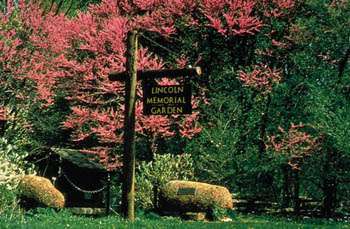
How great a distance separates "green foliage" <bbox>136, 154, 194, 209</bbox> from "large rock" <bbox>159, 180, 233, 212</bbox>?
95cm

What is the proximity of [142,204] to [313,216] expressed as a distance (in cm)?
678

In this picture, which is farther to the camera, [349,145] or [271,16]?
[271,16]

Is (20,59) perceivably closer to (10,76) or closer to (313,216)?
(10,76)

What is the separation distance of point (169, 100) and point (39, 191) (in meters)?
11.8

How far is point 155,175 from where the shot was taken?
72.1 feet

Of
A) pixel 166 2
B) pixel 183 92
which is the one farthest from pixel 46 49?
pixel 183 92

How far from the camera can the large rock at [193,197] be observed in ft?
65.5

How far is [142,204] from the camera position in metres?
21.6

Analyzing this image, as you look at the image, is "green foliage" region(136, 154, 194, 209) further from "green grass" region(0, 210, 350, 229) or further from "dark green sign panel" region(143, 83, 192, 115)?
"dark green sign panel" region(143, 83, 192, 115)

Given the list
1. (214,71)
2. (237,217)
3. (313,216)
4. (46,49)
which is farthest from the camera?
(46,49)

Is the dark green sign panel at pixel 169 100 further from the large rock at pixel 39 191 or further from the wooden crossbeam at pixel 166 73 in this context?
the large rock at pixel 39 191

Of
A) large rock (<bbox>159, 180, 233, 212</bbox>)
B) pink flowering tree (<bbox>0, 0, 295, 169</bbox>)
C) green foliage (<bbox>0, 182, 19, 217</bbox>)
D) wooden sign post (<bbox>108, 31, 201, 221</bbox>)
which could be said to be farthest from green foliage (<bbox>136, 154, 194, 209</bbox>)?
wooden sign post (<bbox>108, 31, 201, 221</bbox>)

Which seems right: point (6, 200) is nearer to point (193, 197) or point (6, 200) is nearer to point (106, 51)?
point (193, 197)

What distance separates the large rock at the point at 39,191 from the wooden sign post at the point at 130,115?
10296 millimetres
